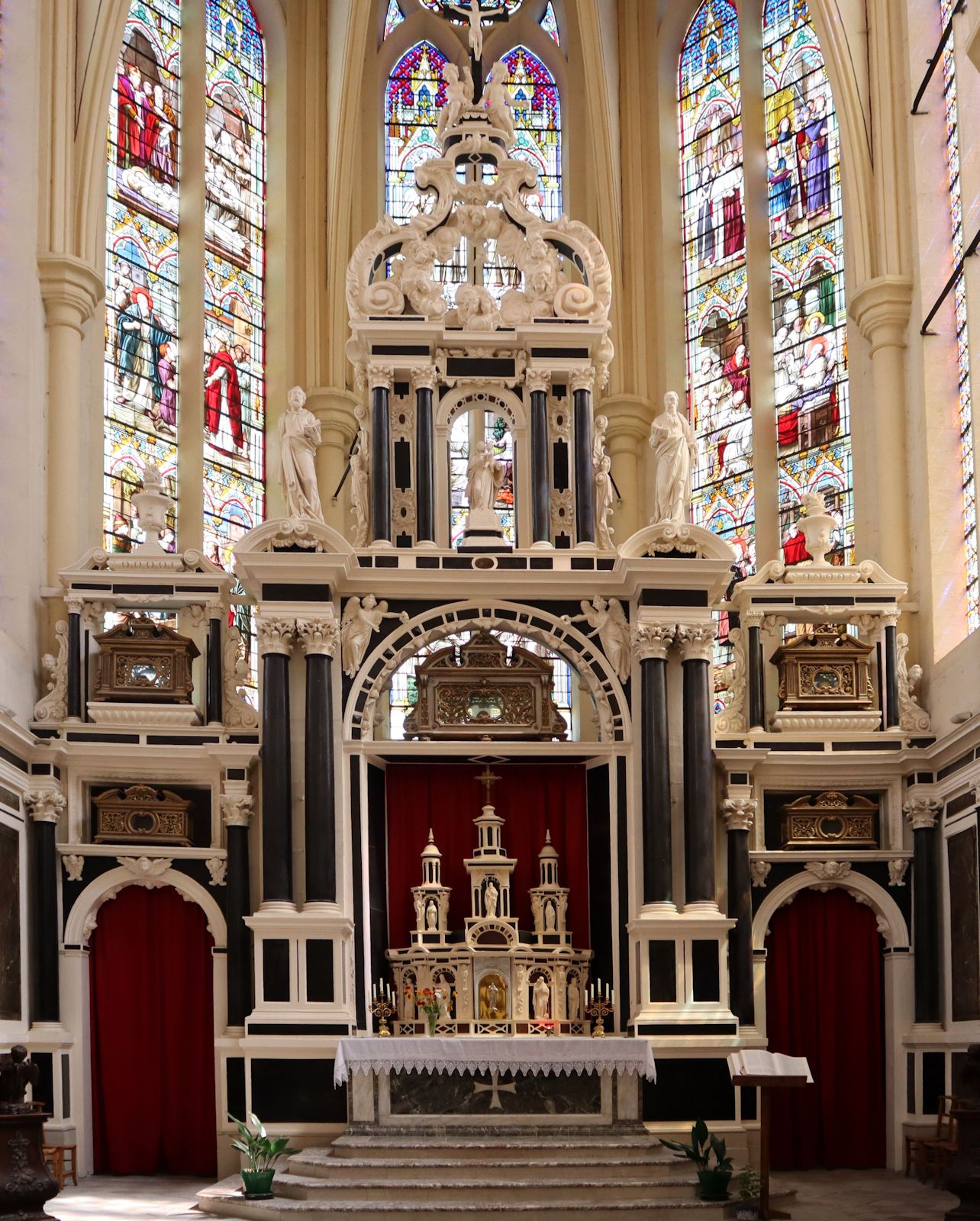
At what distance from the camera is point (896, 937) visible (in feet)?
72.0

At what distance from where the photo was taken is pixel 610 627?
22172 mm

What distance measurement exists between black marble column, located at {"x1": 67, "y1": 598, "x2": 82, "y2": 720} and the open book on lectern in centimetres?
780

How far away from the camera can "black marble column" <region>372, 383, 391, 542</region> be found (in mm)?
22312

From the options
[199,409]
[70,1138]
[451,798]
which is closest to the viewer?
[70,1138]

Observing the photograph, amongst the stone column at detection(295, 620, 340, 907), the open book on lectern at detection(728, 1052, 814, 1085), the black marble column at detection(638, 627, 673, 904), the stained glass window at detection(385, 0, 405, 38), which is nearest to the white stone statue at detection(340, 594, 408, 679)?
the stone column at detection(295, 620, 340, 907)

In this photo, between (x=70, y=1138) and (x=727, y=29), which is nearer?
(x=70, y=1138)

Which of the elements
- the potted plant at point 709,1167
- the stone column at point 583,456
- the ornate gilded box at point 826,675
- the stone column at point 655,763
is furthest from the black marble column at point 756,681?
the potted plant at point 709,1167

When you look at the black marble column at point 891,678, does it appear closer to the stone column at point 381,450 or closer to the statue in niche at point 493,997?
the statue in niche at point 493,997

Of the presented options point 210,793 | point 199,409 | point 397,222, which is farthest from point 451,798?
point 397,222

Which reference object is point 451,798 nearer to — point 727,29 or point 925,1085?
point 925,1085

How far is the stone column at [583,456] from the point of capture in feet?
73.6

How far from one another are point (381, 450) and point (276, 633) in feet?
7.61

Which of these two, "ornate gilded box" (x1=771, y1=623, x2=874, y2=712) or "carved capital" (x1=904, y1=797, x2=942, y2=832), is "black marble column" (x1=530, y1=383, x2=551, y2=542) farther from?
"carved capital" (x1=904, y1=797, x2=942, y2=832)

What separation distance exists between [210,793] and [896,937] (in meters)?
7.05
